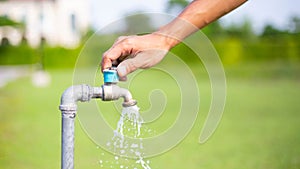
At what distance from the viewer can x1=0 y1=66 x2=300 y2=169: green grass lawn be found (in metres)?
5.66

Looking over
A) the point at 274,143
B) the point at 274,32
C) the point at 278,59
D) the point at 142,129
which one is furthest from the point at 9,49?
the point at 142,129

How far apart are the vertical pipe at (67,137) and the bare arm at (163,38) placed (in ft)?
0.63

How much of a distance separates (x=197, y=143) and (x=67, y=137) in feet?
17.9

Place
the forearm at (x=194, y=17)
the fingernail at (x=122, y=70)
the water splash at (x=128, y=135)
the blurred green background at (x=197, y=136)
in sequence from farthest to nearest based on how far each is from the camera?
the blurred green background at (x=197, y=136) < the water splash at (x=128, y=135) < the forearm at (x=194, y=17) < the fingernail at (x=122, y=70)

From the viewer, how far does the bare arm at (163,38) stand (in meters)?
1.86

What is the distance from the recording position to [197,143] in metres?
7.20

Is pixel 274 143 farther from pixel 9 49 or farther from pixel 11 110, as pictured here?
pixel 9 49

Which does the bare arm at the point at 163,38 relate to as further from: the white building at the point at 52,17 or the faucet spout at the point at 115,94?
the white building at the point at 52,17

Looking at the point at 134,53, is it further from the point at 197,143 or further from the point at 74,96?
the point at 197,143

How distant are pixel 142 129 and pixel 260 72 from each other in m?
25.3

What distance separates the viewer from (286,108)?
12.1m

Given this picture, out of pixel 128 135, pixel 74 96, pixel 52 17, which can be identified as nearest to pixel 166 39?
pixel 74 96

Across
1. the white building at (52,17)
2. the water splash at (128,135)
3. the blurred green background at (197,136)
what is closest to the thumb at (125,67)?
the water splash at (128,135)

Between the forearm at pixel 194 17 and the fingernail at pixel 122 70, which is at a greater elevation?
the forearm at pixel 194 17
